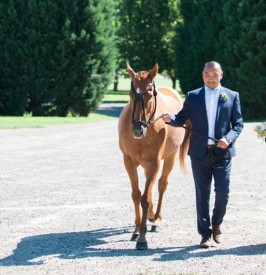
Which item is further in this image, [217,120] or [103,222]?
[103,222]

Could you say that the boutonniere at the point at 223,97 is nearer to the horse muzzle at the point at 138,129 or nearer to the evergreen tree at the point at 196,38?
the horse muzzle at the point at 138,129

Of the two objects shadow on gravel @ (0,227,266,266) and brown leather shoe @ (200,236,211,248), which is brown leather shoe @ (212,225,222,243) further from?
shadow on gravel @ (0,227,266,266)

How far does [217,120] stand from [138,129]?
89 centimetres

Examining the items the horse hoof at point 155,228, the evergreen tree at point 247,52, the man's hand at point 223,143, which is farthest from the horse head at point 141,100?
the evergreen tree at point 247,52

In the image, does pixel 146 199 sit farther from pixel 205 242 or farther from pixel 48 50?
pixel 48 50

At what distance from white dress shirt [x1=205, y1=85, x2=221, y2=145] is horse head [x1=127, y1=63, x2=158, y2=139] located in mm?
626

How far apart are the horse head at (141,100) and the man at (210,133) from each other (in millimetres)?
279

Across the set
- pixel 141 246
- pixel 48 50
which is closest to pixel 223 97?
pixel 141 246

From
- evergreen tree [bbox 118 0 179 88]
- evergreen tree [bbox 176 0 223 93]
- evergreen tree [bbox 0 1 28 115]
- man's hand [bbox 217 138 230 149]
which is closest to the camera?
man's hand [bbox 217 138 230 149]

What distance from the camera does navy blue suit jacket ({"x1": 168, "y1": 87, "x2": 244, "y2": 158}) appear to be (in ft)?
22.4

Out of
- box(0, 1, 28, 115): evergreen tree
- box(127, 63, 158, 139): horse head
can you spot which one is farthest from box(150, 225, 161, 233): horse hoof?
box(0, 1, 28, 115): evergreen tree

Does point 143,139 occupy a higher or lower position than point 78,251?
higher

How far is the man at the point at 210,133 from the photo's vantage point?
6.81 m

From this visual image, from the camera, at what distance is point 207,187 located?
22.7ft
